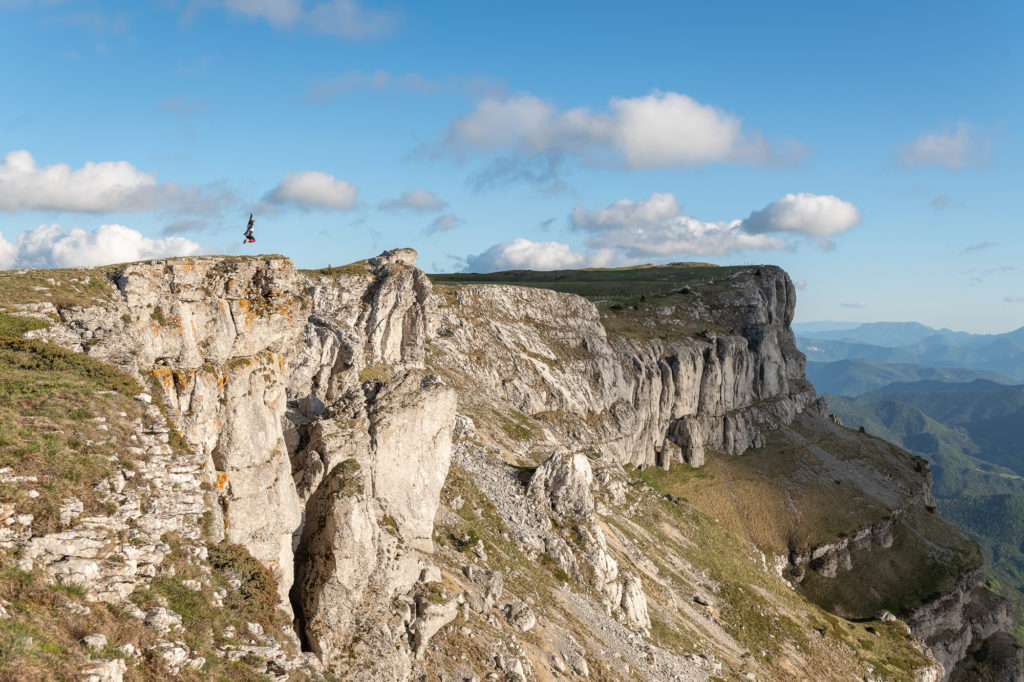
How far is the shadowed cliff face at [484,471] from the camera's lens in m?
24.1

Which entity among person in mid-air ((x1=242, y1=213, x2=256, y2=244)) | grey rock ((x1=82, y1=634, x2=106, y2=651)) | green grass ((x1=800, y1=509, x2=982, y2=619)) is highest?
person in mid-air ((x1=242, y1=213, x2=256, y2=244))

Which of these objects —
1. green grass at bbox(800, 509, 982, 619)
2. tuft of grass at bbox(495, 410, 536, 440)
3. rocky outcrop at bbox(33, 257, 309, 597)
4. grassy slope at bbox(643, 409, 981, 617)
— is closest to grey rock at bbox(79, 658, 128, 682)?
rocky outcrop at bbox(33, 257, 309, 597)

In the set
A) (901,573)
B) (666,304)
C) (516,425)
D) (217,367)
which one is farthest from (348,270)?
(901,573)

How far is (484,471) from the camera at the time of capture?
50969 millimetres

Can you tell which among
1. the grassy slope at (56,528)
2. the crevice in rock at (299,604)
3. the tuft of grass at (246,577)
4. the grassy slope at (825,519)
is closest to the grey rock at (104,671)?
the grassy slope at (56,528)

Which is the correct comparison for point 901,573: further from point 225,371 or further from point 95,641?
point 95,641

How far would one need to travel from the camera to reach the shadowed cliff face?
24062 millimetres

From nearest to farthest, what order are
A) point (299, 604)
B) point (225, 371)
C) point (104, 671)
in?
point (104, 671) → point (225, 371) → point (299, 604)

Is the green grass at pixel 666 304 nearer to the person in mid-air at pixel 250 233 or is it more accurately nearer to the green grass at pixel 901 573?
the green grass at pixel 901 573

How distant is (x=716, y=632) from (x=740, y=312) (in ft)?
307

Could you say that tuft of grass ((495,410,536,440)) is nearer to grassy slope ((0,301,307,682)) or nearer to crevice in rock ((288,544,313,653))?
crevice in rock ((288,544,313,653))

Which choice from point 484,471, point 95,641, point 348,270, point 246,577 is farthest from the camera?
point 348,270

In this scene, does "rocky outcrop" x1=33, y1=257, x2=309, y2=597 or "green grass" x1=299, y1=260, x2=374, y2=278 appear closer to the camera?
"rocky outcrop" x1=33, y1=257, x2=309, y2=597

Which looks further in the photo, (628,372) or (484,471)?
(628,372)
